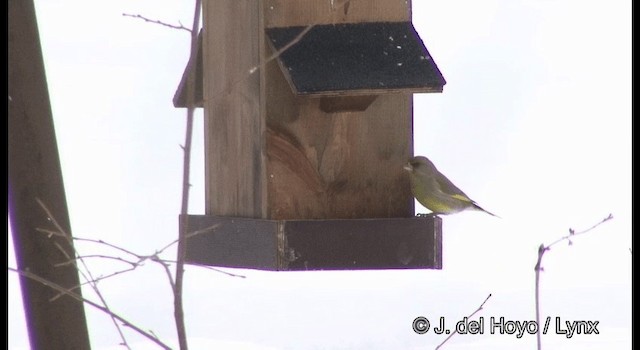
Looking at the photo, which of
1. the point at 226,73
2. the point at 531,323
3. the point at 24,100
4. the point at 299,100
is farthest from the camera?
the point at 531,323

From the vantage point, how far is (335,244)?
3.18 meters

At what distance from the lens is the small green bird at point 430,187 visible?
3.30m

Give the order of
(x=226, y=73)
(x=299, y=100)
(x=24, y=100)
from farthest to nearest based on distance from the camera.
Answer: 1. (x=226, y=73)
2. (x=299, y=100)
3. (x=24, y=100)

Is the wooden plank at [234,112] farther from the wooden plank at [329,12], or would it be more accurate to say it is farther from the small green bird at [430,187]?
the small green bird at [430,187]

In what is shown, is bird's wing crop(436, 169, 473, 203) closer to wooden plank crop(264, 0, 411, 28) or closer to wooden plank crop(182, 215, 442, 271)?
wooden plank crop(182, 215, 442, 271)

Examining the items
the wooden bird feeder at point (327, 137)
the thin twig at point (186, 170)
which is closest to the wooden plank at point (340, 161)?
the wooden bird feeder at point (327, 137)

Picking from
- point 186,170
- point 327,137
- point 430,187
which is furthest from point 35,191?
point 186,170

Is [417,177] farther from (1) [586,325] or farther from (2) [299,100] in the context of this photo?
(1) [586,325]

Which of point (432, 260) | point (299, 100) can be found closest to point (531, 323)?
point (432, 260)

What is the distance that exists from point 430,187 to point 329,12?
62 cm

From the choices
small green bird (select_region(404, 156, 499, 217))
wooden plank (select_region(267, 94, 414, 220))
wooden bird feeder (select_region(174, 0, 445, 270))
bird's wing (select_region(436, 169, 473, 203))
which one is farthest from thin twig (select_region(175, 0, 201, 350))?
bird's wing (select_region(436, 169, 473, 203))

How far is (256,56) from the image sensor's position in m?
3.25

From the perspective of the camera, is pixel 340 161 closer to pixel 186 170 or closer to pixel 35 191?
pixel 35 191

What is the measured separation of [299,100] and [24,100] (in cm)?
80
